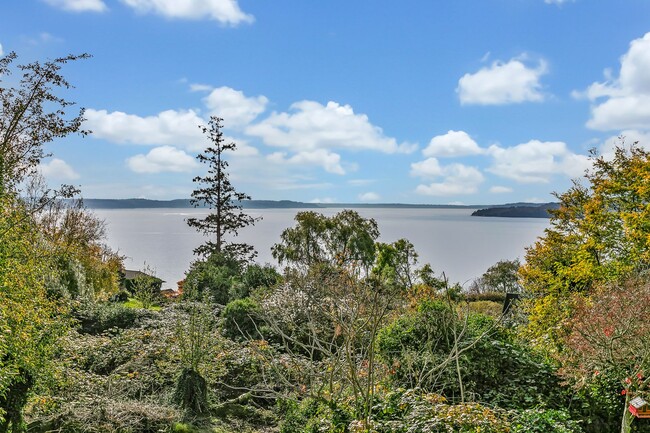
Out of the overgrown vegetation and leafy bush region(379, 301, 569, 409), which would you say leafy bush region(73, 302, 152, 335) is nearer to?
the overgrown vegetation

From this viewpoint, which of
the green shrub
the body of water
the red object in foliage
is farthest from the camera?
the body of water

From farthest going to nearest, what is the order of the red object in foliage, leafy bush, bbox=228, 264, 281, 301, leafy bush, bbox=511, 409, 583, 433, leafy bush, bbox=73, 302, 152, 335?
leafy bush, bbox=228, 264, 281, 301, leafy bush, bbox=73, 302, 152, 335, the red object in foliage, leafy bush, bbox=511, 409, 583, 433

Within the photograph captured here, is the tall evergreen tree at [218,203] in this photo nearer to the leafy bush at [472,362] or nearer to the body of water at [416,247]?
the body of water at [416,247]

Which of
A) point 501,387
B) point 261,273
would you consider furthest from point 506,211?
point 501,387

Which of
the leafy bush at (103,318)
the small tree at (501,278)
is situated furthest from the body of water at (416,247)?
the leafy bush at (103,318)

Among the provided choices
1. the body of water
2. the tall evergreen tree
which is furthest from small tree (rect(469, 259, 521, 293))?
the tall evergreen tree

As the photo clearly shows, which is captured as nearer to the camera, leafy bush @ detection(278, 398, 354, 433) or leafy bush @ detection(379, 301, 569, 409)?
leafy bush @ detection(278, 398, 354, 433)

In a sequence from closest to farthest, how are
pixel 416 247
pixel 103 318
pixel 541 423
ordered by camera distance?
pixel 541 423, pixel 103 318, pixel 416 247

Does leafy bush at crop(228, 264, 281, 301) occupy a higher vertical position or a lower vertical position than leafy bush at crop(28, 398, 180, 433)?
higher

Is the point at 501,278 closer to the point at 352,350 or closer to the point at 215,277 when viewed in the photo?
the point at 215,277

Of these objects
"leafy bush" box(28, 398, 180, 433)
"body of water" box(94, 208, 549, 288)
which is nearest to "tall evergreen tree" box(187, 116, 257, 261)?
"body of water" box(94, 208, 549, 288)

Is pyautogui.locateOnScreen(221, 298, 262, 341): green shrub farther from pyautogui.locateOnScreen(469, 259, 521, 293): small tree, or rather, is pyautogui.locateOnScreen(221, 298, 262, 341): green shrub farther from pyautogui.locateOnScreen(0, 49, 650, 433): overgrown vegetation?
pyautogui.locateOnScreen(469, 259, 521, 293): small tree

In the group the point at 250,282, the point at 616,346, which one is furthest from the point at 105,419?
the point at 250,282

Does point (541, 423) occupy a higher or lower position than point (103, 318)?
higher
